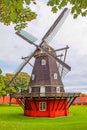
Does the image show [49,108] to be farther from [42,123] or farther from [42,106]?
[42,123]

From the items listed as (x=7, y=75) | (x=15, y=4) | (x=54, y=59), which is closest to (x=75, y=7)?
(x=15, y=4)

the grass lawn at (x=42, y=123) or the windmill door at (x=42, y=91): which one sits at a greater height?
the windmill door at (x=42, y=91)

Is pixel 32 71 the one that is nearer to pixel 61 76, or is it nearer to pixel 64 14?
pixel 61 76

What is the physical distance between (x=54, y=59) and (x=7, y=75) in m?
44.2

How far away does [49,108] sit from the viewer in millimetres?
37156

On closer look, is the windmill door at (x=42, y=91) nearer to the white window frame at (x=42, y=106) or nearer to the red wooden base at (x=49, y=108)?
the red wooden base at (x=49, y=108)

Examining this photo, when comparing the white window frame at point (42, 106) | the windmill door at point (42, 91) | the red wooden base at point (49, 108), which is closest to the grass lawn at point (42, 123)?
the red wooden base at point (49, 108)

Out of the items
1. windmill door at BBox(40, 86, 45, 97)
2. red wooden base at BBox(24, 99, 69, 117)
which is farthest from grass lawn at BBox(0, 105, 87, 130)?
windmill door at BBox(40, 86, 45, 97)

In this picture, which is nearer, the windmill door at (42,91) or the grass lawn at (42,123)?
the grass lawn at (42,123)

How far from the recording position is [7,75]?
82.5 metres

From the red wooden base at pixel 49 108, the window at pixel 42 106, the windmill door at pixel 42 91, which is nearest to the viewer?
the windmill door at pixel 42 91

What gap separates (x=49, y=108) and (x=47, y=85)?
297 centimetres

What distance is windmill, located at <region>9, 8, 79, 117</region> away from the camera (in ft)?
121

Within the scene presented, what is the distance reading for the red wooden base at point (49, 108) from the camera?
3701 cm
